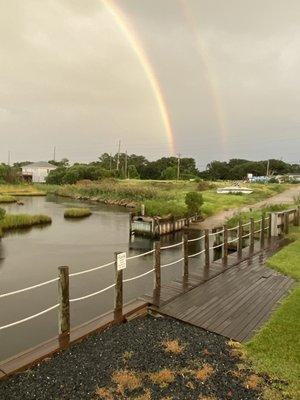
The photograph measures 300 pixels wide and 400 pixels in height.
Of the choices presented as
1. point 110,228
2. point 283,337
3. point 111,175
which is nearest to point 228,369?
point 283,337

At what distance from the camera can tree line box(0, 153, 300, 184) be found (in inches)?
3455

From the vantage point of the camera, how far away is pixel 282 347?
7012 millimetres

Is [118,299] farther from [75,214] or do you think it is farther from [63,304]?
[75,214]

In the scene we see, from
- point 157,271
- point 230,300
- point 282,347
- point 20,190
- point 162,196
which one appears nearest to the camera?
point 282,347

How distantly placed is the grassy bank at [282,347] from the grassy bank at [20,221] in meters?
26.2

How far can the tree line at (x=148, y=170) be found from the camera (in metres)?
87.8

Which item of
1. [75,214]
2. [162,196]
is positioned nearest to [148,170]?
[162,196]

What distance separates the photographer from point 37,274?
18.0m

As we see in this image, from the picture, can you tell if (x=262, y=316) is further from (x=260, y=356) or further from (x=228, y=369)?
(x=228, y=369)

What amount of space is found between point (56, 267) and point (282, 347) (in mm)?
14774

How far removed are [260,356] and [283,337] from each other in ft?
3.54

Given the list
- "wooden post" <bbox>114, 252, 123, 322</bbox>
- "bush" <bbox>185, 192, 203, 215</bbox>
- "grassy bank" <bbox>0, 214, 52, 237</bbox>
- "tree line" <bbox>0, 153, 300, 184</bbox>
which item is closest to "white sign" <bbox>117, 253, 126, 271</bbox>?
"wooden post" <bbox>114, 252, 123, 322</bbox>

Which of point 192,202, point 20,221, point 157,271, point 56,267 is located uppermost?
point 192,202

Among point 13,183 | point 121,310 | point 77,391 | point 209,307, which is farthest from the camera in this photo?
point 13,183
